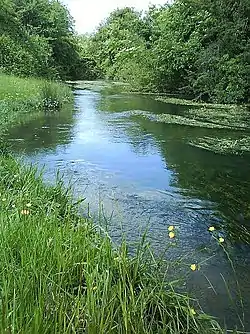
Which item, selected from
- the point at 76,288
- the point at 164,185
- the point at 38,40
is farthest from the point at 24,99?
the point at 38,40

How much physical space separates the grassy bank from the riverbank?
7216 mm

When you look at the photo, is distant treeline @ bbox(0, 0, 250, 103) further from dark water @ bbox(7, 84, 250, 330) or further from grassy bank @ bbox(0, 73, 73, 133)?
dark water @ bbox(7, 84, 250, 330)

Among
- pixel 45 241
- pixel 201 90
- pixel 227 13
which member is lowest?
pixel 201 90

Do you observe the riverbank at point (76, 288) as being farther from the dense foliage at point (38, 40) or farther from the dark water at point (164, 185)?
the dense foliage at point (38, 40)

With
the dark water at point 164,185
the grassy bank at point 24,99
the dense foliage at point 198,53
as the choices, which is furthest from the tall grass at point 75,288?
the dense foliage at point 198,53

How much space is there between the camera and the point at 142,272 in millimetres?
2723

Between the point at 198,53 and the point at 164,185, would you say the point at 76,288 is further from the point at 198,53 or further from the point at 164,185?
the point at 198,53

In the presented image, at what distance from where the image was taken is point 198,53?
17.7 meters

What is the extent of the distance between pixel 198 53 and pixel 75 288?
16.4 metres

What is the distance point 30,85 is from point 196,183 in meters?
10.0

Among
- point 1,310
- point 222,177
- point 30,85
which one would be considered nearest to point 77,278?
point 1,310

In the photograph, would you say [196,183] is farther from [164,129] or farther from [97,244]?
[164,129]

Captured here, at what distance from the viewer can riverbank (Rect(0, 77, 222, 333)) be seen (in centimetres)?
199

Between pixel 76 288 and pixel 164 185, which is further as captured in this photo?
pixel 164 185
